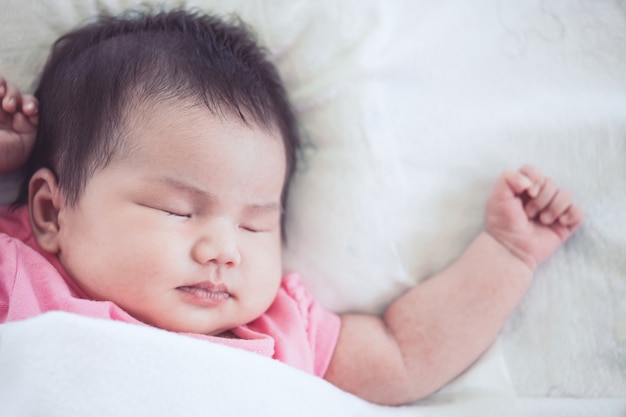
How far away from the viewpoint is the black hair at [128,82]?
955 mm

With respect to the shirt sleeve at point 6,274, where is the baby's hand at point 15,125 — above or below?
above

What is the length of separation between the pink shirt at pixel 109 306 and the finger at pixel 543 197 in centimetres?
42

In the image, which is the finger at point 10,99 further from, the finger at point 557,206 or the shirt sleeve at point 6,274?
the finger at point 557,206

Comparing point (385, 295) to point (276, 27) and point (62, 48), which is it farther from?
point (62, 48)

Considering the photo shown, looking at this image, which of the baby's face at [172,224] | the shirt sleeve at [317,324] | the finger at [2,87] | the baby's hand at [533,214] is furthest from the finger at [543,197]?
the finger at [2,87]

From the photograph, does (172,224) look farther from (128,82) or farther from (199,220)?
(128,82)

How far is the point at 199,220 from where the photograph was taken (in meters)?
0.93

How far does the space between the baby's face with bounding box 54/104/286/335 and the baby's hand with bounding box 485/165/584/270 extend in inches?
18.3

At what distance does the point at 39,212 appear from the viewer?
0.99 metres

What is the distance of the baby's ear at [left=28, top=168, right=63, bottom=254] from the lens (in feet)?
3.21

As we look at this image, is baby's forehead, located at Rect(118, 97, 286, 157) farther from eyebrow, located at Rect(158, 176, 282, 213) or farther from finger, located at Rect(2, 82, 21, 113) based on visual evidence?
finger, located at Rect(2, 82, 21, 113)

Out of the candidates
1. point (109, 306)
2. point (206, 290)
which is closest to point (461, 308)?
point (206, 290)

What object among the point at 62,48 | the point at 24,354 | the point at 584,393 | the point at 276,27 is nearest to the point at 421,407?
the point at 584,393

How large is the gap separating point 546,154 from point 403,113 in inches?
11.0
